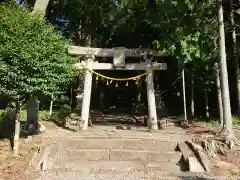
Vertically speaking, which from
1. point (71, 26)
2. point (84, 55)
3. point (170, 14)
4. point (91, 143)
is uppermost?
point (71, 26)

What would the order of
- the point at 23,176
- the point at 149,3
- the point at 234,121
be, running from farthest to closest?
the point at 149,3 < the point at 234,121 < the point at 23,176

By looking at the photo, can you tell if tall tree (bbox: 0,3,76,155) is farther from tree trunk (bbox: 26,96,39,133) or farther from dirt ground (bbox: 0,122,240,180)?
tree trunk (bbox: 26,96,39,133)

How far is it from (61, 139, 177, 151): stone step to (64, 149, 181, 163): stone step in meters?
0.51

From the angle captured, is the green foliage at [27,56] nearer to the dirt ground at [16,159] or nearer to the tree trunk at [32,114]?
the dirt ground at [16,159]

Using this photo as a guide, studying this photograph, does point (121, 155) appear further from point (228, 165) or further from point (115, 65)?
point (115, 65)

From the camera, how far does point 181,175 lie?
8.76 metres

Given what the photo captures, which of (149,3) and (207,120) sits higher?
(149,3)

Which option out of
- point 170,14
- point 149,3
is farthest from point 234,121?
point 149,3

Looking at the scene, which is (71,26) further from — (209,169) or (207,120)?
(209,169)

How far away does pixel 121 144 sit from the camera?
440 inches

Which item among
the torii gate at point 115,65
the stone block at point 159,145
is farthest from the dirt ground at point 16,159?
the stone block at point 159,145

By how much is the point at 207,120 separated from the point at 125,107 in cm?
1181

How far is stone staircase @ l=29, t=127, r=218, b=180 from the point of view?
8734 mm

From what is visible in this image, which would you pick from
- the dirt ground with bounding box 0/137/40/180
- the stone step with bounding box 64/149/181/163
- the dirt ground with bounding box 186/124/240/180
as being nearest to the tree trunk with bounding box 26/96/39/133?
the dirt ground with bounding box 0/137/40/180
